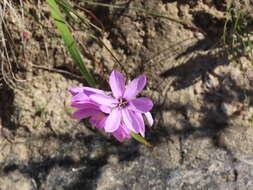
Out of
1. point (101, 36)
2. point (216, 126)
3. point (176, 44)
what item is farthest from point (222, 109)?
point (101, 36)

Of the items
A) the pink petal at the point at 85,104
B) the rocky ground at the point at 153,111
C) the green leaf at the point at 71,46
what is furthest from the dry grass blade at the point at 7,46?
the pink petal at the point at 85,104

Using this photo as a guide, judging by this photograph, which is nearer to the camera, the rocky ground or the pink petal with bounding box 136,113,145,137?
the pink petal with bounding box 136,113,145,137

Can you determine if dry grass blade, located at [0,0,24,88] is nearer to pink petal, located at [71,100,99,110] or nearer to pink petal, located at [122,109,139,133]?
pink petal, located at [71,100,99,110]

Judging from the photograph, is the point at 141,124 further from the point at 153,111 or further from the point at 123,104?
the point at 153,111

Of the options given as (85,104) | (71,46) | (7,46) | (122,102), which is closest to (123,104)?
(122,102)

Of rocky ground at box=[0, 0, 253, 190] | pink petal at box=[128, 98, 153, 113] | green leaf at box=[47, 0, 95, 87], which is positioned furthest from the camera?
rocky ground at box=[0, 0, 253, 190]

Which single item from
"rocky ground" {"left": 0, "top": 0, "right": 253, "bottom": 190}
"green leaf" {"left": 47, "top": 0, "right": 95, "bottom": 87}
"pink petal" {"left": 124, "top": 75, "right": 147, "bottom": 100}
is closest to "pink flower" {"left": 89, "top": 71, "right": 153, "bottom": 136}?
"pink petal" {"left": 124, "top": 75, "right": 147, "bottom": 100}

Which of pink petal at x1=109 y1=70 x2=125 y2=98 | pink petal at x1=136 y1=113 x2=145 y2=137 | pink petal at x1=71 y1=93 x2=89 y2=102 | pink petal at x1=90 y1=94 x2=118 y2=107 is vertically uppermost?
pink petal at x1=109 y1=70 x2=125 y2=98
